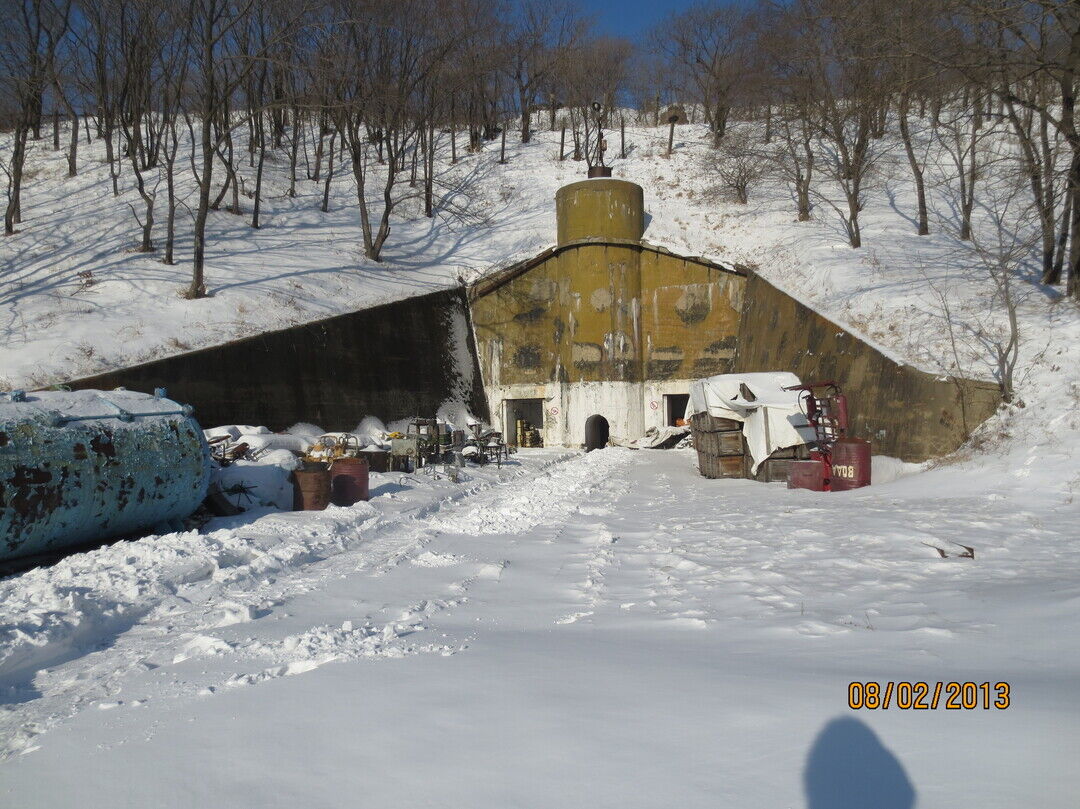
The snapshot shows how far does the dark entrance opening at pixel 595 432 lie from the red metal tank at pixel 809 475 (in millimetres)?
14065

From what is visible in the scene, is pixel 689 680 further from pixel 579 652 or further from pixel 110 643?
pixel 110 643

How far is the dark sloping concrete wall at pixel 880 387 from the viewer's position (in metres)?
13.5

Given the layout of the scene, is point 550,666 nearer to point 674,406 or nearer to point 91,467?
point 91,467

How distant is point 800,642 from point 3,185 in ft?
118

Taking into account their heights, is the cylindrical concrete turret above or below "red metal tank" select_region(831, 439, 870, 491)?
above

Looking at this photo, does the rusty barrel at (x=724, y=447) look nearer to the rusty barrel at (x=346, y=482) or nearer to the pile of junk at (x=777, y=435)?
the pile of junk at (x=777, y=435)

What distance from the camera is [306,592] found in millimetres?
6230

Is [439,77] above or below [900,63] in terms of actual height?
above

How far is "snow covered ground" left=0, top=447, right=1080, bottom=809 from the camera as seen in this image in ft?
9.08

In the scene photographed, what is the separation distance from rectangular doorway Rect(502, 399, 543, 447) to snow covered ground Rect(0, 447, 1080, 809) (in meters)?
19.3

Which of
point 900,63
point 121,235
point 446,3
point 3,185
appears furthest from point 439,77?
point 900,63

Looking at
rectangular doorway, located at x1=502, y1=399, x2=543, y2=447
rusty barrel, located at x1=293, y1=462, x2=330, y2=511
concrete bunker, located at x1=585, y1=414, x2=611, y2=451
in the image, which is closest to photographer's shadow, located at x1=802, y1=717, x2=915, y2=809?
rusty barrel, located at x1=293, y1=462, x2=330, y2=511

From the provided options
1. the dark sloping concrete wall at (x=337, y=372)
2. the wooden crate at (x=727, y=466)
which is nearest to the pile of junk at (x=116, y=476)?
the dark sloping concrete wall at (x=337, y=372)

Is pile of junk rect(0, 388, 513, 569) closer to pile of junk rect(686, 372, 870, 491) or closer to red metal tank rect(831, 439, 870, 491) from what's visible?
pile of junk rect(686, 372, 870, 491)
